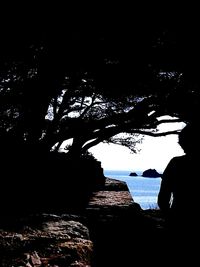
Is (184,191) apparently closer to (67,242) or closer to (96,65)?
(67,242)

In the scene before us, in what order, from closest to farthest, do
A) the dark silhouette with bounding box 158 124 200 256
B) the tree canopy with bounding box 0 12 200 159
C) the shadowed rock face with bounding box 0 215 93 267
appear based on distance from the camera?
the shadowed rock face with bounding box 0 215 93 267 < the dark silhouette with bounding box 158 124 200 256 < the tree canopy with bounding box 0 12 200 159

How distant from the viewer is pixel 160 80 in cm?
744

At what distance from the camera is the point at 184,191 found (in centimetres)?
336

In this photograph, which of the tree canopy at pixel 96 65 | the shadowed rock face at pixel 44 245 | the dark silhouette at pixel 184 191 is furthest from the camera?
the tree canopy at pixel 96 65

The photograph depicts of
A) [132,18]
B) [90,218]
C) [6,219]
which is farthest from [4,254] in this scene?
[132,18]

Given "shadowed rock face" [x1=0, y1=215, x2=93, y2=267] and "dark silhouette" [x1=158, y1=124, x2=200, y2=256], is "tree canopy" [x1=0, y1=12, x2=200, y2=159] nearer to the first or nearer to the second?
"dark silhouette" [x1=158, y1=124, x2=200, y2=256]

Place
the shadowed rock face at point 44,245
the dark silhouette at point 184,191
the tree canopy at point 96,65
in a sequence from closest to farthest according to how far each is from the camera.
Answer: the shadowed rock face at point 44,245 → the dark silhouette at point 184,191 → the tree canopy at point 96,65

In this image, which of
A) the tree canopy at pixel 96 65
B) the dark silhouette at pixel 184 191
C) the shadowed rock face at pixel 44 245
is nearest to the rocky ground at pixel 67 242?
the shadowed rock face at pixel 44 245

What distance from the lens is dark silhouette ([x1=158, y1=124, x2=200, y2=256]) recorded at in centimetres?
326

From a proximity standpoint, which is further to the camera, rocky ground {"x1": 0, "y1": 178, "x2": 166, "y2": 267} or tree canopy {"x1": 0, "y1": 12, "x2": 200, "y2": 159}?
tree canopy {"x1": 0, "y1": 12, "x2": 200, "y2": 159}

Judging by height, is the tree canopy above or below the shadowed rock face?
above

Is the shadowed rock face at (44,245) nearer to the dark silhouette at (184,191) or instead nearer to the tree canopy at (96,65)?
the dark silhouette at (184,191)

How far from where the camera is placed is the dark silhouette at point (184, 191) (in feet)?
10.7

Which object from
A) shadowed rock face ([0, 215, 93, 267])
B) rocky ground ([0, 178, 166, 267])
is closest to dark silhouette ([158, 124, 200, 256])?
rocky ground ([0, 178, 166, 267])
